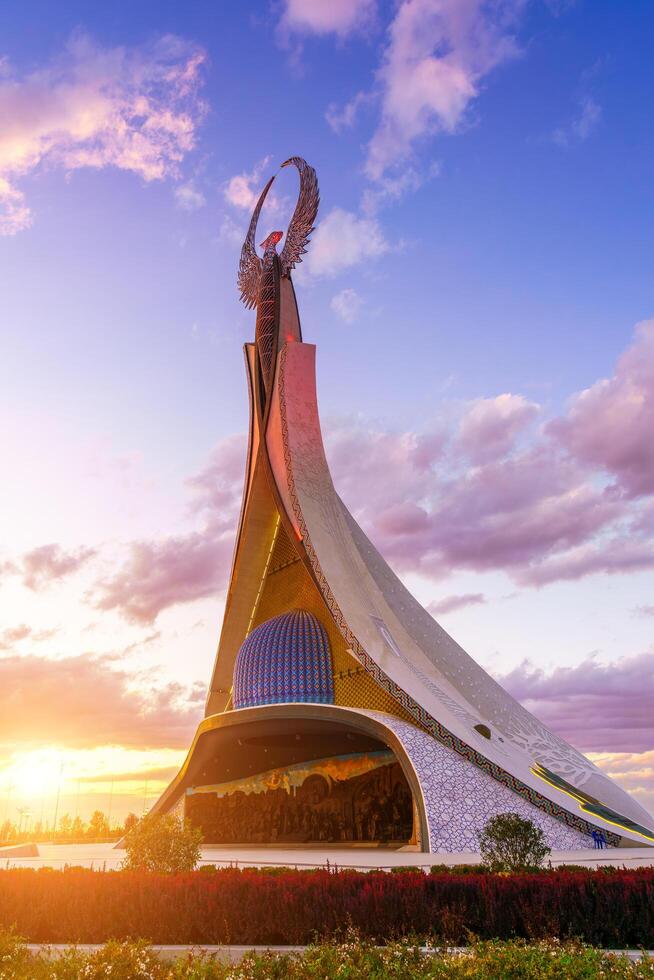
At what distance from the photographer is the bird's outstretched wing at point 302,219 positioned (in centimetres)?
2456

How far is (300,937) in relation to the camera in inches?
246

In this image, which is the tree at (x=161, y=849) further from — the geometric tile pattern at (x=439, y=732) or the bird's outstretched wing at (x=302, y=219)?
the bird's outstretched wing at (x=302, y=219)

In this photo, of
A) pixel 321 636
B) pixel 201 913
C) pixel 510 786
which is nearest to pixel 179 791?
pixel 321 636

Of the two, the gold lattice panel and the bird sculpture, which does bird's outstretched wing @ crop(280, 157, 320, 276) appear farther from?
the gold lattice panel

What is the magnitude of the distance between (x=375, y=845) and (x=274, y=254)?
1786cm

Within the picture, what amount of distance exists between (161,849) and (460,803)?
22.3 feet

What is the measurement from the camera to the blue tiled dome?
19.7 metres

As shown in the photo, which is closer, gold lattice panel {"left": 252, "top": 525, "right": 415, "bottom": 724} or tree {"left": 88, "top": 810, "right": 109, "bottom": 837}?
gold lattice panel {"left": 252, "top": 525, "right": 415, "bottom": 724}

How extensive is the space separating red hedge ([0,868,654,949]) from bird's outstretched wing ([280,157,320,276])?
20901 millimetres

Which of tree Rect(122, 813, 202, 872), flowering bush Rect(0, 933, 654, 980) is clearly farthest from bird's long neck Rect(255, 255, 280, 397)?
flowering bush Rect(0, 933, 654, 980)

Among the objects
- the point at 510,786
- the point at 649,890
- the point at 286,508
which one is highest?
the point at 286,508

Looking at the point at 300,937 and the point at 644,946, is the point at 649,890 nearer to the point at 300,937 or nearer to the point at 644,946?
the point at 644,946

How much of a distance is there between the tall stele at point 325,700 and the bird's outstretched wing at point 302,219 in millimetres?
52

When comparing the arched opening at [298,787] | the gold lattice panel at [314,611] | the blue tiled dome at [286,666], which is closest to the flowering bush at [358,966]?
the arched opening at [298,787]
